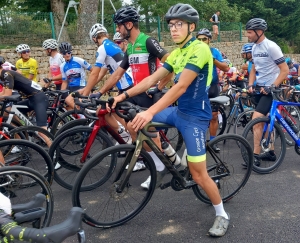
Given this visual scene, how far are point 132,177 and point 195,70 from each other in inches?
57.0

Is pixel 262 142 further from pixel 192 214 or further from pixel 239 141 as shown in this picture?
pixel 192 214

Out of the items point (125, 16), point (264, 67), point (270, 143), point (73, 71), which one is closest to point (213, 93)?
point (264, 67)

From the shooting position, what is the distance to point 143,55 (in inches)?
181

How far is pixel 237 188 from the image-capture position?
413cm

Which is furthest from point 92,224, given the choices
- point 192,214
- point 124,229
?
point 192,214

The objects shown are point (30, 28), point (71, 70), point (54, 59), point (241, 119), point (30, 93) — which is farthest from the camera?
point (30, 28)

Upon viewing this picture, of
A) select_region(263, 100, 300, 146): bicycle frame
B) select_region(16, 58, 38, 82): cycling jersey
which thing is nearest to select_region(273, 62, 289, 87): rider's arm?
select_region(263, 100, 300, 146): bicycle frame

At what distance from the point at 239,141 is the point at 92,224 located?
187 cm

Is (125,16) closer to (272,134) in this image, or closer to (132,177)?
(132,177)

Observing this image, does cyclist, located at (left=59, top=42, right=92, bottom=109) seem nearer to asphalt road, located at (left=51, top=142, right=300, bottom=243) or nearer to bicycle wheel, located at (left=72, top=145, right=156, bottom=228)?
asphalt road, located at (left=51, top=142, right=300, bottom=243)

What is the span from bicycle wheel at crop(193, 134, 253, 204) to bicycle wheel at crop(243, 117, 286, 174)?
84 centimetres

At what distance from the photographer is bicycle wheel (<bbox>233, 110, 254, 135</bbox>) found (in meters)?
6.25

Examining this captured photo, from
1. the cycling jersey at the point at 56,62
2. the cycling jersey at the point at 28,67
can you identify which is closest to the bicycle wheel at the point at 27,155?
the cycling jersey at the point at 56,62

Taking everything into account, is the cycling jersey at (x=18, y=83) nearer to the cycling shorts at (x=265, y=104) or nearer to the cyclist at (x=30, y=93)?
the cyclist at (x=30, y=93)
